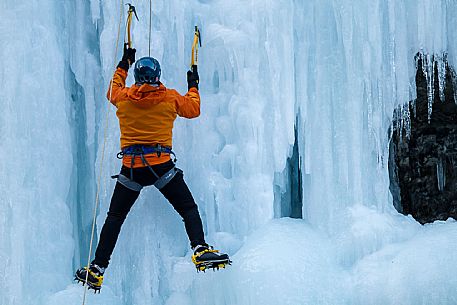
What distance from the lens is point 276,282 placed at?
444 cm

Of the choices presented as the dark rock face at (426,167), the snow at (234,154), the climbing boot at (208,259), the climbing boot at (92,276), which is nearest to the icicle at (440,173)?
the dark rock face at (426,167)

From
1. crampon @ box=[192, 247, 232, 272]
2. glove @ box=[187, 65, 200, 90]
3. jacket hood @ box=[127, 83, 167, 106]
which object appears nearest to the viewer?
crampon @ box=[192, 247, 232, 272]

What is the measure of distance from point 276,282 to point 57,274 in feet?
5.20

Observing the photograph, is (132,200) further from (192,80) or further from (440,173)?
(440,173)

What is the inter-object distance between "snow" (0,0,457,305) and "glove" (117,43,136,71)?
0.27m

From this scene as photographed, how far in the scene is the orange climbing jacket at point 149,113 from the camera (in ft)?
13.1

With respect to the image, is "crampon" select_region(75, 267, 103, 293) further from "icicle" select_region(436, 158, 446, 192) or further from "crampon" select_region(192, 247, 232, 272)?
"icicle" select_region(436, 158, 446, 192)

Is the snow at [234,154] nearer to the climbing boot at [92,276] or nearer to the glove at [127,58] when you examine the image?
the glove at [127,58]

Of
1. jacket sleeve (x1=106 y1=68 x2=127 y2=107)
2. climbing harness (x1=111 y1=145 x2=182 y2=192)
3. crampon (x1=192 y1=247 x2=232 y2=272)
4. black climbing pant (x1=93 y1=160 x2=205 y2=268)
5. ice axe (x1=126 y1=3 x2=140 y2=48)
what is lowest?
crampon (x1=192 y1=247 x2=232 y2=272)

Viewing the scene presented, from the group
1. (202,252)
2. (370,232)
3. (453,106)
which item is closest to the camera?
(202,252)

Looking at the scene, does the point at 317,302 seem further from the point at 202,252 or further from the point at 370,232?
the point at 202,252

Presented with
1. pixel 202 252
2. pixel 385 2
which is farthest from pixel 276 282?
pixel 385 2

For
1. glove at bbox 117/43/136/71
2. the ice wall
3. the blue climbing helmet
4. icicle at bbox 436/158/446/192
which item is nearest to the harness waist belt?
the blue climbing helmet

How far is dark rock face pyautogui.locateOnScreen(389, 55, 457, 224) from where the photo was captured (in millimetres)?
7305
